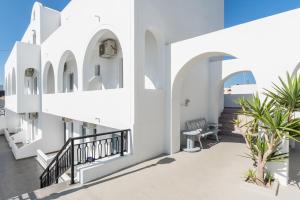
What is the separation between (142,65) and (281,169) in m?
4.88

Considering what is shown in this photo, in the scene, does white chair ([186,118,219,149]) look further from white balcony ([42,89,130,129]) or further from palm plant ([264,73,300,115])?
palm plant ([264,73,300,115])

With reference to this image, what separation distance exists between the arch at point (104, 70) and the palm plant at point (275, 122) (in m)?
6.23

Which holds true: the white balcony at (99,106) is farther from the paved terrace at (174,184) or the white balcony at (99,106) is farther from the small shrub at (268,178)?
the small shrub at (268,178)

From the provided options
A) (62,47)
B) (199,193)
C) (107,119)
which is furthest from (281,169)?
(62,47)

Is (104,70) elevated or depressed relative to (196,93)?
elevated

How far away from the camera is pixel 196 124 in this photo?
8.88m

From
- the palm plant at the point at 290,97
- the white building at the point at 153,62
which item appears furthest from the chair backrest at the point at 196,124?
the palm plant at the point at 290,97

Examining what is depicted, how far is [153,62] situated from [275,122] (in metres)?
5.22

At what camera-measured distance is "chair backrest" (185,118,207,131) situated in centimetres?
843

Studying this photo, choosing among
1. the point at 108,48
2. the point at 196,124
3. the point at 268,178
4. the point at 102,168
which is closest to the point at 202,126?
the point at 196,124

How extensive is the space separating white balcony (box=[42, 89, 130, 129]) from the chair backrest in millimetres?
3662

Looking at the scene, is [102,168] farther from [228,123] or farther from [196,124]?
[228,123]

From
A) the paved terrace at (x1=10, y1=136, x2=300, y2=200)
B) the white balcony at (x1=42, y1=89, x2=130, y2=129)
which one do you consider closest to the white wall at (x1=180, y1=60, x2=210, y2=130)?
the paved terrace at (x1=10, y1=136, x2=300, y2=200)

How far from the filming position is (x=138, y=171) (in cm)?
525
